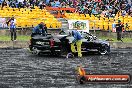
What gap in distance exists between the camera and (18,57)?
2466cm

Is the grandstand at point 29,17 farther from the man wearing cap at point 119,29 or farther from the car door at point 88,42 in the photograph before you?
the car door at point 88,42

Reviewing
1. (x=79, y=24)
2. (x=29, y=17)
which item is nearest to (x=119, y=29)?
(x=79, y=24)

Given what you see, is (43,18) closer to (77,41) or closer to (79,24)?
(79,24)

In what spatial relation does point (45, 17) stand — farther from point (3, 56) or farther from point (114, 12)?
point (3, 56)

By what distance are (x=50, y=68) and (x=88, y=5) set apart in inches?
918

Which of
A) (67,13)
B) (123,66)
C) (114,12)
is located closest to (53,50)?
(123,66)

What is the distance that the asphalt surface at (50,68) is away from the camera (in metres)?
15.8

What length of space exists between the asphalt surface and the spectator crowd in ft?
35.4

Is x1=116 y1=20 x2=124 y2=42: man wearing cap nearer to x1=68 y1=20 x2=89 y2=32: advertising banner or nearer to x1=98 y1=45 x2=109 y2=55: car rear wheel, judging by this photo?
x1=68 y1=20 x2=89 y2=32: advertising banner

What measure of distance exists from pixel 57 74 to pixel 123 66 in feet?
13.7

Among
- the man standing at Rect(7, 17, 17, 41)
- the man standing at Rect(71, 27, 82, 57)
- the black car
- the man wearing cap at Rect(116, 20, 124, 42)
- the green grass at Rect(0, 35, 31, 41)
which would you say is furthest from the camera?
the man wearing cap at Rect(116, 20, 124, 42)

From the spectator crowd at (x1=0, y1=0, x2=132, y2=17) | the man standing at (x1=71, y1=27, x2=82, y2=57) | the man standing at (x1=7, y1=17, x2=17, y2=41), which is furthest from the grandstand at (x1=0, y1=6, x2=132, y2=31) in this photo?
the man standing at (x1=71, y1=27, x2=82, y2=57)

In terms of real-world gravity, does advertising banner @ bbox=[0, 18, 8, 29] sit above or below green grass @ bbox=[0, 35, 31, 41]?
above

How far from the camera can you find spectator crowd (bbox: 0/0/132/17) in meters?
38.9
